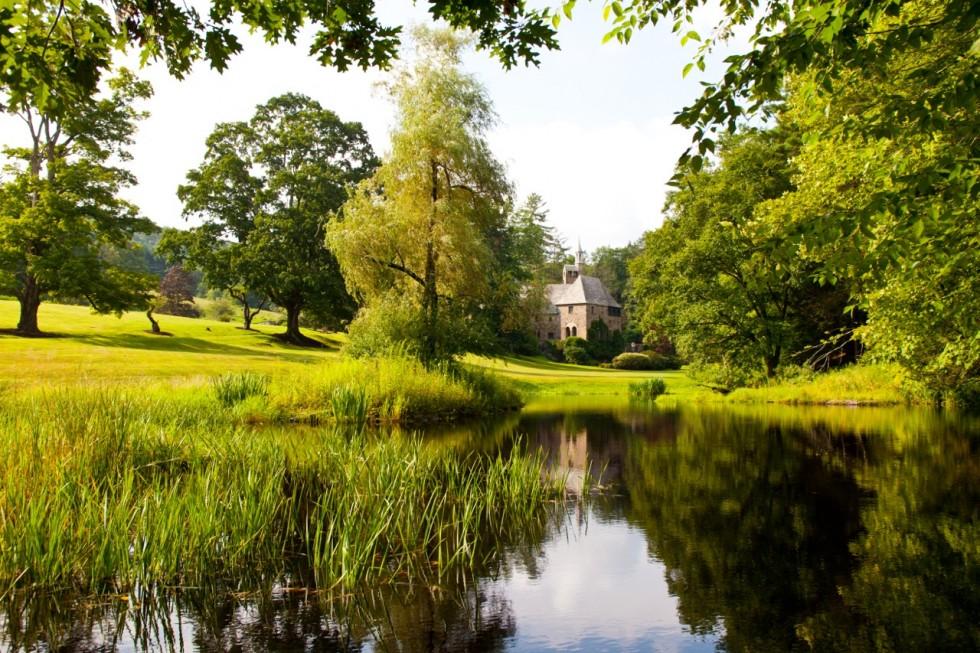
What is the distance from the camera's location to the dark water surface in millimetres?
4391

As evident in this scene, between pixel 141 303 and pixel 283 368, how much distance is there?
1261 centimetres

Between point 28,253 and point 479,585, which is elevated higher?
point 28,253

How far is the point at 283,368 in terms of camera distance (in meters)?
28.6

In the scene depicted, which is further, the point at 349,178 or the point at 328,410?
the point at 349,178

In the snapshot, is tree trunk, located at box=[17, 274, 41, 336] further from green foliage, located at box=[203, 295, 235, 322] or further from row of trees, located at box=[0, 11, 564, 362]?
green foliage, located at box=[203, 295, 235, 322]

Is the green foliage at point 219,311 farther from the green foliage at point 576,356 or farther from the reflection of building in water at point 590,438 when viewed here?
the reflection of building in water at point 590,438

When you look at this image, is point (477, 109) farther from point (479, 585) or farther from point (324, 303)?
point (324, 303)

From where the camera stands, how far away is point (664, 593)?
5.37 m

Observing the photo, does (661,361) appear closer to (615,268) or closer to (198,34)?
(615,268)

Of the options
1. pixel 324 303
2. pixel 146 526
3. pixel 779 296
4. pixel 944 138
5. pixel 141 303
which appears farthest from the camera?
pixel 324 303

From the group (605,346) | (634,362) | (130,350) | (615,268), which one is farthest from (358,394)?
(615,268)

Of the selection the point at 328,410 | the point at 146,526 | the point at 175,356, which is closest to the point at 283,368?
the point at 175,356

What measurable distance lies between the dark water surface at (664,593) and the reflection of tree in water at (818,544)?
0.8 inches

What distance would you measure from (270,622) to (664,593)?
2895 millimetres
